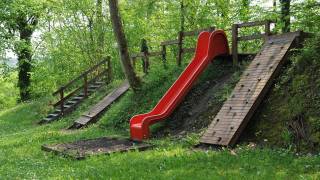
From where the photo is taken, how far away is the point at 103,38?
1128 inches

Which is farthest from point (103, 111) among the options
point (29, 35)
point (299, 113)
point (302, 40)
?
point (29, 35)

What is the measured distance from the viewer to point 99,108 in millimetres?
19984

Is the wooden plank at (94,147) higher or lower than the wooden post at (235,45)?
lower

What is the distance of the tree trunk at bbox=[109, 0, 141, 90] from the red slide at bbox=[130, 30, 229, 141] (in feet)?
10.7

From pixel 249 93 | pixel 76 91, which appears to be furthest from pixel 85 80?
pixel 249 93

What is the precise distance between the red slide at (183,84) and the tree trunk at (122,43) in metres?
3.28

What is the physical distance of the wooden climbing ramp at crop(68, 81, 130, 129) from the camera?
19141 mm

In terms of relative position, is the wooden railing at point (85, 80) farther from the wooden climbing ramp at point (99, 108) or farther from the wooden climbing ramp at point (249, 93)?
the wooden climbing ramp at point (249, 93)

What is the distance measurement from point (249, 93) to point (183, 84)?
3668mm

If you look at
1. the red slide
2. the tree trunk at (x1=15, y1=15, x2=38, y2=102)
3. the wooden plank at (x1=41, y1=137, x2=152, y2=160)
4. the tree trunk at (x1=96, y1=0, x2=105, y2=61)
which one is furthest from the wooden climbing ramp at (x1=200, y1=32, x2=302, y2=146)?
the tree trunk at (x1=15, y1=15, x2=38, y2=102)

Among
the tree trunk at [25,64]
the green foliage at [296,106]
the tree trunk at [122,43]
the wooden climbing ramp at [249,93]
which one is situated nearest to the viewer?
the green foliage at [296,106]

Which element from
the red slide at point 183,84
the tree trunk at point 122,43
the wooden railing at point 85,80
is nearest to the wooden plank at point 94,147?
the red slide at point 183,84

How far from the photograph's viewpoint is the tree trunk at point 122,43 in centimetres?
1752

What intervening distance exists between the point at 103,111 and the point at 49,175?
33.2 feet
